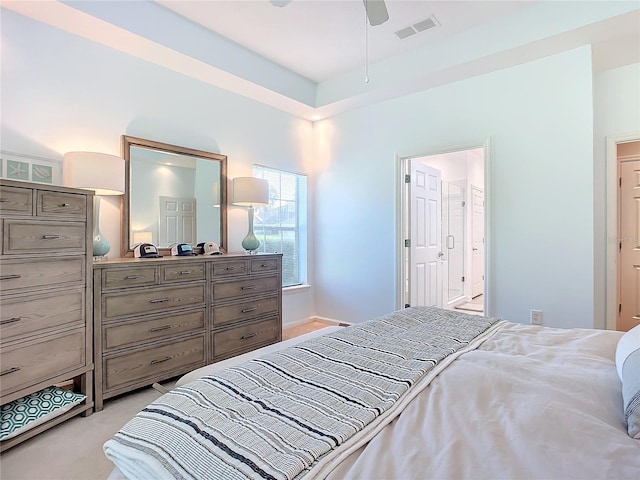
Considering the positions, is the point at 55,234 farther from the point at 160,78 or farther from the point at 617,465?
the point at 617,465

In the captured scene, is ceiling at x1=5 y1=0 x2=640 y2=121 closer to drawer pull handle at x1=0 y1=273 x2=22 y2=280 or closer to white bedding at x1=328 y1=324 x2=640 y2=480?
drawer pull handle at x1=0 y1=273 x2=22 y2=280

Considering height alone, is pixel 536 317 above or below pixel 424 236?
below

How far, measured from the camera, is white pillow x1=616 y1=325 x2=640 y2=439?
0.86 meters

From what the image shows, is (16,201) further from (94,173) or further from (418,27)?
(418,27)

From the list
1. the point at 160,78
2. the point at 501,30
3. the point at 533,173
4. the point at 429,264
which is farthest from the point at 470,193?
the point at 160,78

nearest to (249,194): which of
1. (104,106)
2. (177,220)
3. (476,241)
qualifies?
(177,220)

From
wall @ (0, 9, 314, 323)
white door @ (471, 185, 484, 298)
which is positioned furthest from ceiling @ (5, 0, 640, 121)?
white door @ (471, 185, 484, 298)

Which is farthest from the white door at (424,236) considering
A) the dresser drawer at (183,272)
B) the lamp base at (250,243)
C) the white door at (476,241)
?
the dresser drawer at (183,272)

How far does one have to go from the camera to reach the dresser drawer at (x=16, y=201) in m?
1.77

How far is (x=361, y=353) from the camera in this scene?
145cm

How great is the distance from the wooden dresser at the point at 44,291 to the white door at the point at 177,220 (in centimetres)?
98

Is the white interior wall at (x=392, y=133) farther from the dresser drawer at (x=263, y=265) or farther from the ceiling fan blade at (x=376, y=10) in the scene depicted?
the ceiling fan blade at (x=376, y=10)

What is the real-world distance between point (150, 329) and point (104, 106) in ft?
5.91

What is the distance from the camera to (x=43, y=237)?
6.36 feet
